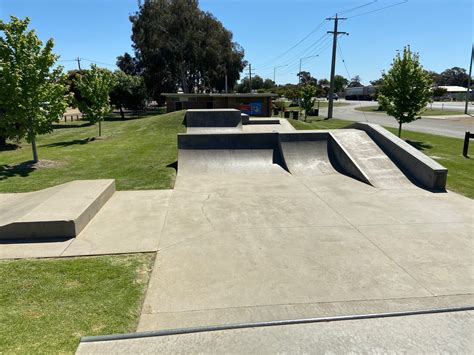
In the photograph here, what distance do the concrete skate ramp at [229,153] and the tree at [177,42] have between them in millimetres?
36340

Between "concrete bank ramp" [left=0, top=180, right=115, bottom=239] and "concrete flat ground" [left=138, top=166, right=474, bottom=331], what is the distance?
164cm

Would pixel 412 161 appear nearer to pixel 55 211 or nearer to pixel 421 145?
pixel 421 145

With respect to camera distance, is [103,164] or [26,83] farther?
[103,164]

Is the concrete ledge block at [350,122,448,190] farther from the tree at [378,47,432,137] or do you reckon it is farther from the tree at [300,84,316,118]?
the tree at [300,84,316,118]

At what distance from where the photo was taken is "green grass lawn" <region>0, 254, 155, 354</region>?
12.0 ft

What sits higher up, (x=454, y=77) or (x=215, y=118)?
(x=454, y=77)

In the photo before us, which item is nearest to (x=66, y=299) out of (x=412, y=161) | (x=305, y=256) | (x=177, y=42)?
(x=305, y=256)

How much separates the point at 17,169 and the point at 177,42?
123ft

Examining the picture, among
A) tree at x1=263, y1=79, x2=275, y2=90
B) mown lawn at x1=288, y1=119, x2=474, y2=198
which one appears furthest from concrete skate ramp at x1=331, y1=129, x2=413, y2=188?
tree at x1=263, y1=79, x2=275, y2=90

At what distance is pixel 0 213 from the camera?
301 inches

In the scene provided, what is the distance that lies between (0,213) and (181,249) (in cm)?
459

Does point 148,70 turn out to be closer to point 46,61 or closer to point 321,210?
point 46,61

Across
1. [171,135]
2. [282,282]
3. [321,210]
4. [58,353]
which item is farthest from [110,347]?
[171,135]

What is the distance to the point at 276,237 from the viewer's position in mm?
6477
